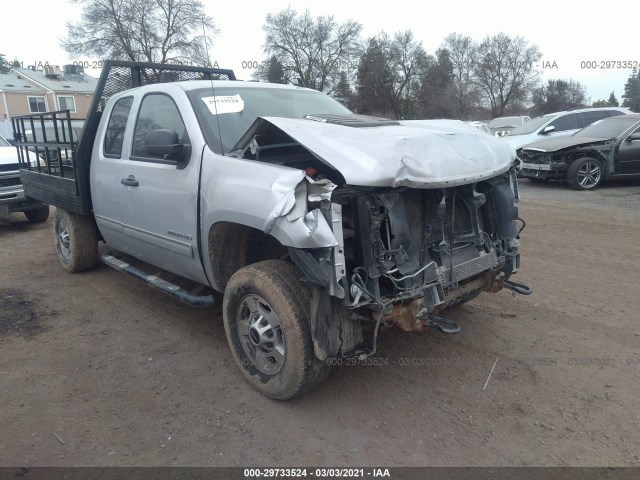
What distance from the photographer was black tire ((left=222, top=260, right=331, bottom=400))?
2.89m

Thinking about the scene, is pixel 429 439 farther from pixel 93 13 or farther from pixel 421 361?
pixel 93 13

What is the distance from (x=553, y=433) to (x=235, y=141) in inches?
110

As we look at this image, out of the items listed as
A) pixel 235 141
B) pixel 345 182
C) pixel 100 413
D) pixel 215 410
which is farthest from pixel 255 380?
pixel 235 141

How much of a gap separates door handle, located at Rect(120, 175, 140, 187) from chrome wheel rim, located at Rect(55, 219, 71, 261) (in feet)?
6.26

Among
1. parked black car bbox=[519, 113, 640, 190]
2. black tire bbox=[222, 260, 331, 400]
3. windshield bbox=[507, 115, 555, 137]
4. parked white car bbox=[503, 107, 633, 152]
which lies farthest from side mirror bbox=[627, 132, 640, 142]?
black tire bbox=[222, 260, 331, 400]

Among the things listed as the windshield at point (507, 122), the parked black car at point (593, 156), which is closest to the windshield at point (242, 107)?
the parked black car at point (593, 156)

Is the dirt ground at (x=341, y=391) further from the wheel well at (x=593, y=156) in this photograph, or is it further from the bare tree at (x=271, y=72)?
the bare tree at (x=271, y=72)

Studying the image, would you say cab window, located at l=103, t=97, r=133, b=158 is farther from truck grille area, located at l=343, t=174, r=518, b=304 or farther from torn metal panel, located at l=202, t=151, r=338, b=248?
truck grille area, located at l=343, t=174, r=518, b=304

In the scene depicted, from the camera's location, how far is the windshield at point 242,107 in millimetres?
3693

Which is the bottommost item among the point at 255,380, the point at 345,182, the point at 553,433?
the point at 553,433

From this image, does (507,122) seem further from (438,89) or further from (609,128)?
(438,89)

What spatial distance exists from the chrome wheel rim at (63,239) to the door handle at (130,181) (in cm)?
191

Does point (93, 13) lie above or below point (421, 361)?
above

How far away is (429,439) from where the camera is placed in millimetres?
2803
